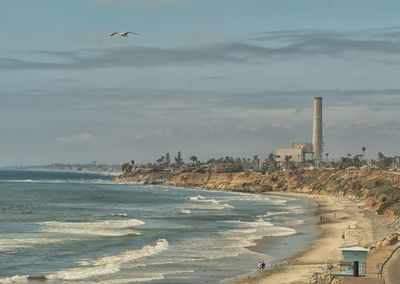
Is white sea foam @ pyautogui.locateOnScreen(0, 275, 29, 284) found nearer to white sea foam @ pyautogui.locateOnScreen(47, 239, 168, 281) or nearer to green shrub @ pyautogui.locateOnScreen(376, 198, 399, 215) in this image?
white sea foam @ pyautogui.locateOnScreen(47, 239, 168, 281)

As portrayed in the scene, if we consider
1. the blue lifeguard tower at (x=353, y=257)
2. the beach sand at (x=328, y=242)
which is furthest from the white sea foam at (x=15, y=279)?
the blue lifeguard tower at (x=353, y=257)

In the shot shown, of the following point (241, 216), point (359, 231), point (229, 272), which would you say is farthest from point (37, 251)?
point (241, 216)

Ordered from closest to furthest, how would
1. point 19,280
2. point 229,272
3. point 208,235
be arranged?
point 19,280, point 229,272, point 208,235

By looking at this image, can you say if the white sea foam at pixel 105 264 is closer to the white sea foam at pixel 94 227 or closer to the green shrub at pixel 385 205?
the white sea foam at pixel 94 227

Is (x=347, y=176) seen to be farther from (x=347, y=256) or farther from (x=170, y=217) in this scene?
(x=347, y=256)

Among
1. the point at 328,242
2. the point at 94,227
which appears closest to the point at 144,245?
the point at 94,227
